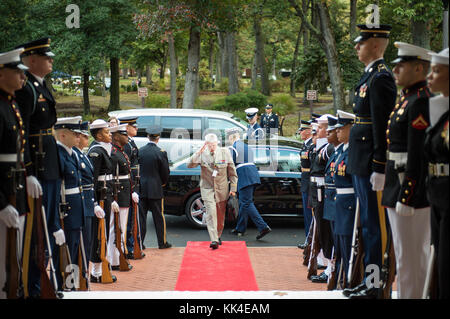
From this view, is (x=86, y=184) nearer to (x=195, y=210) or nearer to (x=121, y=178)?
(x=121, y=178)

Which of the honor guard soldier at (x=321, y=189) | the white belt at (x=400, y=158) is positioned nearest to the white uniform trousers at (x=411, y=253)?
the white belt at (x=400, y=158)

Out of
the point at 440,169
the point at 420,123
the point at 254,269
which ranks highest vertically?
the point at 420,123

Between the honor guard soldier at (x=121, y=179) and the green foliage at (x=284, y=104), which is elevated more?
the green foliage at (x=284, y=104)

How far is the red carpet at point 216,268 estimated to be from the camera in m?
8.03

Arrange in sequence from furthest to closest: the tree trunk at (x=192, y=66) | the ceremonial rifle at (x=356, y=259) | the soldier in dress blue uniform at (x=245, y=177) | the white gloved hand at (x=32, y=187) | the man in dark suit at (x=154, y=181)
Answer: the tree trunk at (x=192, y=66)
the soldier in dress blue uniform at (x=245, y=177)
the man in dark suit at (x=154, y=181)
the ceremonial rifle at (x=356, y=259)
the white gloved hand at (x=32, y=187)

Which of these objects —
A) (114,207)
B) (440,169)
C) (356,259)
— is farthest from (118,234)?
(440,169)

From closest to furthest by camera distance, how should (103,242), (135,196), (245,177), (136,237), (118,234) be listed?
(103,242), (118,234), (135,196), (136,237), (245,177)

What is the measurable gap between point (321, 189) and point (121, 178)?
9.77ft

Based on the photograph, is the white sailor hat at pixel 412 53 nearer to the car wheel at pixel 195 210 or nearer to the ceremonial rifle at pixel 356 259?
the ceremonial rifle at pixel 356 259

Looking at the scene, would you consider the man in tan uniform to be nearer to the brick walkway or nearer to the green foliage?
the brick walkway

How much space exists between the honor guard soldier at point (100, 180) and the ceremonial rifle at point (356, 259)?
3.38 meters

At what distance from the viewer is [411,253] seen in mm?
4988
